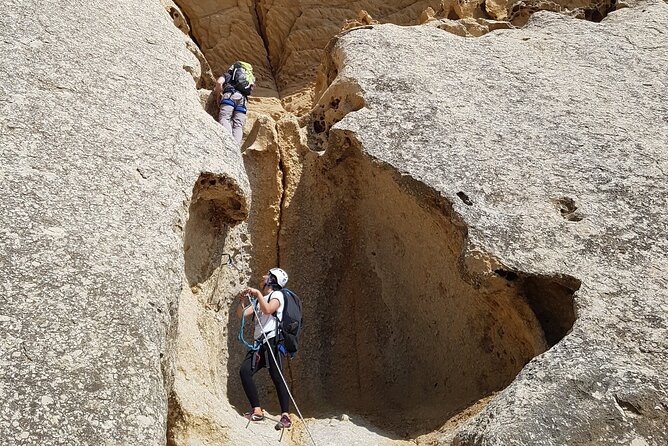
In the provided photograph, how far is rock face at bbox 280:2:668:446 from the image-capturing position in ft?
19.6

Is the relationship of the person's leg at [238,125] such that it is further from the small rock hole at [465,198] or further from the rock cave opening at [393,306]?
the small rock hole at [465,198]

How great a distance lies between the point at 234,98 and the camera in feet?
29.3

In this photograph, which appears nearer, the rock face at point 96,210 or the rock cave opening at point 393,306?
the rock face at point 96,210

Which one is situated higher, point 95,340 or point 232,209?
point 95,340

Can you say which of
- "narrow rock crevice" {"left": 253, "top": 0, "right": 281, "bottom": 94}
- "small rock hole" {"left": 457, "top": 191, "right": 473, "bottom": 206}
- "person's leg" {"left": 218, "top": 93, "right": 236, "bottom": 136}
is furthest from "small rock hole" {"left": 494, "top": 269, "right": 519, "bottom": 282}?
"narrow rock crevice" {"left": 253, "top": 0, "right": 281, "bottom": 94}

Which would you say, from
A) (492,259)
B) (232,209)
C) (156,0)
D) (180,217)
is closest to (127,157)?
(180,217)

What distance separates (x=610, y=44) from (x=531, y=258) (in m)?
4.10

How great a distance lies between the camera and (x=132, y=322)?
5285 millimetres

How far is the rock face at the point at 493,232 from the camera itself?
5977 millimetres

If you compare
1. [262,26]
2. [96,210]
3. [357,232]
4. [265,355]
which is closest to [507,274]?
[265,355]

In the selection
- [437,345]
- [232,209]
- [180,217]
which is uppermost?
[180,217]

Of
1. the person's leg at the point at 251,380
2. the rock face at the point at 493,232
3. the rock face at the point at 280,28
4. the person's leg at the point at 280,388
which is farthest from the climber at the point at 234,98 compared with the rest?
the rock face at the point at 280,28

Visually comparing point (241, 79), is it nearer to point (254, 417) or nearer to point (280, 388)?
point (280, 388)

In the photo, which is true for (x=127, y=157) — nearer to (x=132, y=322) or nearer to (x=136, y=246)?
(x=136, y=246)
